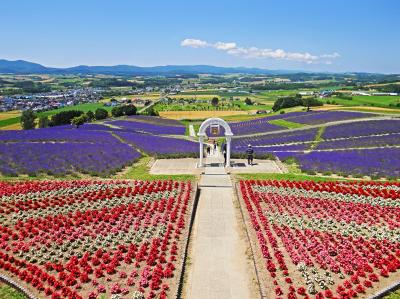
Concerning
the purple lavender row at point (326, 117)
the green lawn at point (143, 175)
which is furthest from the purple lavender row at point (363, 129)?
the green lawn at point (143, 175)

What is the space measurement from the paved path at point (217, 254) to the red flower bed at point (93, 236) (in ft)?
2.74

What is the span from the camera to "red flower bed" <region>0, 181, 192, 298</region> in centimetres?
1394

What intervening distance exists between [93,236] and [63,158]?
716 inches

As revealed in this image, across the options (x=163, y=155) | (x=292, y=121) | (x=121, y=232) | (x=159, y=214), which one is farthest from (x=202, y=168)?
(x=292, y=121)

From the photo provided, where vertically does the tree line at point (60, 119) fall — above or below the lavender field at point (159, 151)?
Result: below

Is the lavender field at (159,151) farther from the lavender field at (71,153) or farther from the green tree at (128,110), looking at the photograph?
the green tree at (128,110)

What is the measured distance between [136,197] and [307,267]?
40.6 ft

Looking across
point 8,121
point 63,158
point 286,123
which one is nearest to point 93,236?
point 63,158

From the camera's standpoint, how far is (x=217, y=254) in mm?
16828

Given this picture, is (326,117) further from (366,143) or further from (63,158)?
(63,158)

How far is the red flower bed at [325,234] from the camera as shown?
14203 millimetres

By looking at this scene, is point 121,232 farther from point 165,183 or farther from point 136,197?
point 165,183

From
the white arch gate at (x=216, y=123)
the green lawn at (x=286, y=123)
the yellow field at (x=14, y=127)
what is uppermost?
the white arch gate at (x=216, y=123)

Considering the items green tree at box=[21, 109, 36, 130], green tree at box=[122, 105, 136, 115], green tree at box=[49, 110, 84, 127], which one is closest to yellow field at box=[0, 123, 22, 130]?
green tree at box=[21, 109, 36, 130]
